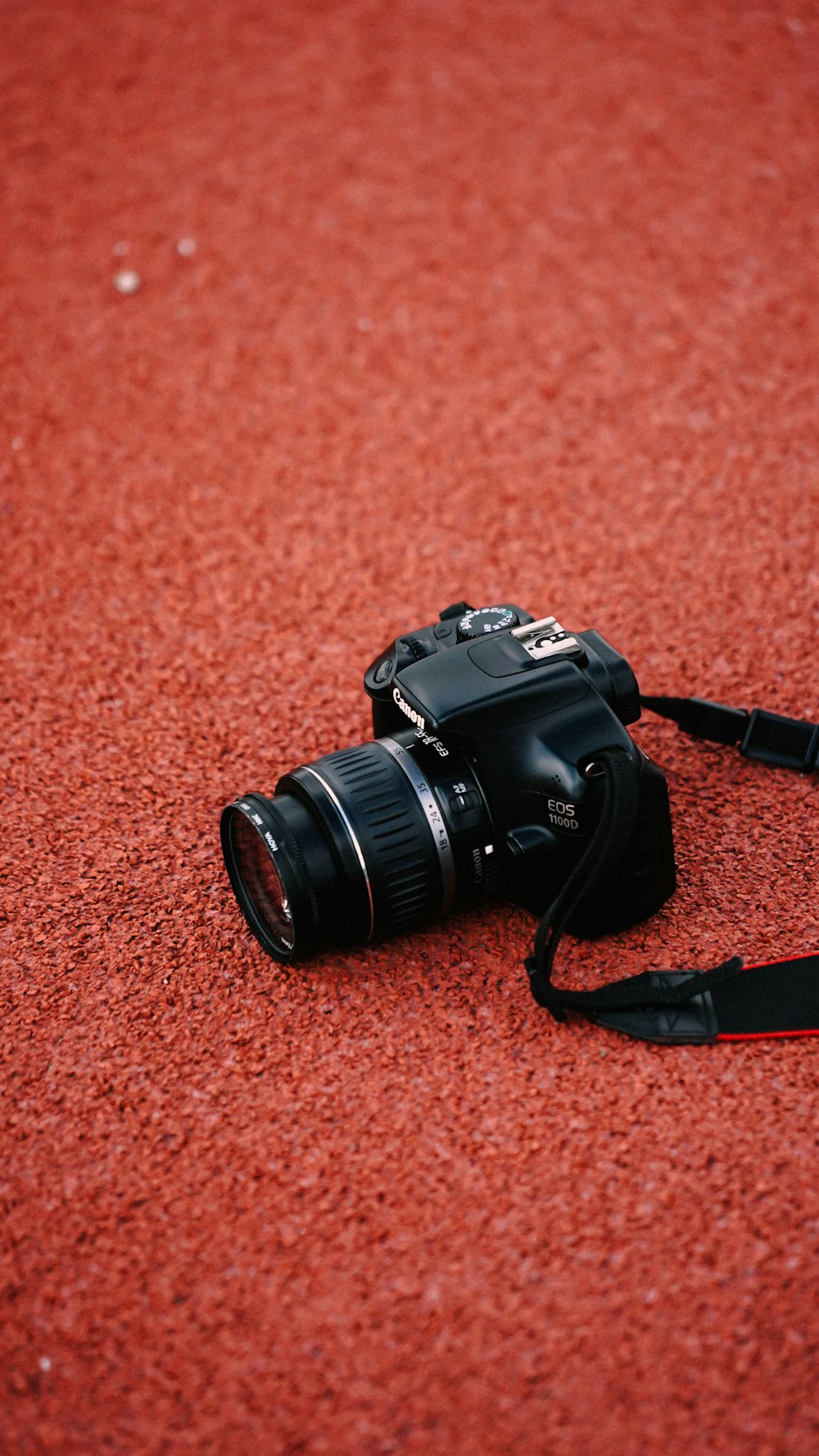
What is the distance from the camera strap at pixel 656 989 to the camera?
1.92 metres

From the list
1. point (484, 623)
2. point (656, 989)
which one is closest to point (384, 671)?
point (484, 623)

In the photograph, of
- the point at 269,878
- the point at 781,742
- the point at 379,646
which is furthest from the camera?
the point at 379,646

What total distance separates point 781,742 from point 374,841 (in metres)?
1.09

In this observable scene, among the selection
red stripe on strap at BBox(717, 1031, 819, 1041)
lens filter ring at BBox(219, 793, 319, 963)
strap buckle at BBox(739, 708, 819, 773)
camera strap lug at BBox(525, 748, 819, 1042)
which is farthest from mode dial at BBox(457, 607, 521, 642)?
red stripe on strap at BBox(717, 1031, 819, 1041)

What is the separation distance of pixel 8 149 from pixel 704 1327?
4.59m

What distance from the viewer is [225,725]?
9.05 feet

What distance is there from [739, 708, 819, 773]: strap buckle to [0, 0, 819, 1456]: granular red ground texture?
6cm

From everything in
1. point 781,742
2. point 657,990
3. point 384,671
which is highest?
point 384,671

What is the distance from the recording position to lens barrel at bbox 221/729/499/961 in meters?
1.96

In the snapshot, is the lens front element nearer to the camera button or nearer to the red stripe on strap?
the camera button

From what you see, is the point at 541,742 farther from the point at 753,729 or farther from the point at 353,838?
the point at 753,729

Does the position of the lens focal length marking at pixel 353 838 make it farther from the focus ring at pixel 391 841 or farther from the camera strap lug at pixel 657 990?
the camera strap lug at pixel 657 990

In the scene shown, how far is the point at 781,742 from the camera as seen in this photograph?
256cm

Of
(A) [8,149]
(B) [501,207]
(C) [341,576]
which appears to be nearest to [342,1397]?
(C) [341,576]
